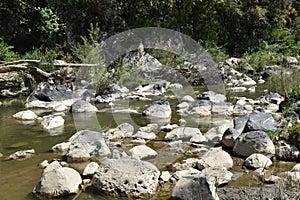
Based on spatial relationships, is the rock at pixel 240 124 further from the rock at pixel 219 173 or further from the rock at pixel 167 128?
the rock at pixel 219 173

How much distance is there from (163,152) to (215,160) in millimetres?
992

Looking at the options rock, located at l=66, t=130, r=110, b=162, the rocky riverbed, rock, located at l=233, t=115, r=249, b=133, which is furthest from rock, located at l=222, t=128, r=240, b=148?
rock, located at l=66, t=130, r=110, b=162

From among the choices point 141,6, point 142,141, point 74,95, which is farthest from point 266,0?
point 142,141

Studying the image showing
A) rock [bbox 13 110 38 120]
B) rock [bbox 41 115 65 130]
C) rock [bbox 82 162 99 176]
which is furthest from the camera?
rock [bbox 13 110 38 120]

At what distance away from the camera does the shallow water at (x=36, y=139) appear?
13.3ft

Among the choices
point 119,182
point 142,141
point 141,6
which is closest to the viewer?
point 119,182

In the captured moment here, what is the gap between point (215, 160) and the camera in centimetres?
464

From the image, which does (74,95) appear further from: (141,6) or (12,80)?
(141,6)

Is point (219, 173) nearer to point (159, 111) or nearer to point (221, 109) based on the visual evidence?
point (159, 111)

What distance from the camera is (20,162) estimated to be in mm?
4980

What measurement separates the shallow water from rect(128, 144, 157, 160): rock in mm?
141

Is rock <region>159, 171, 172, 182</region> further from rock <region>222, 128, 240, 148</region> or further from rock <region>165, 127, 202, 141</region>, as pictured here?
rock <region>165, 127, 202, 141</region>

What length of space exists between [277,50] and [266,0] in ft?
10.6

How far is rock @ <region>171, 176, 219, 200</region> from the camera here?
3457 millimetres
